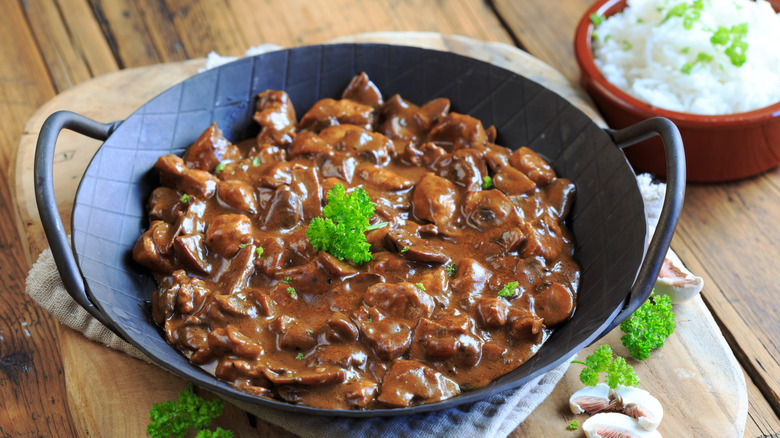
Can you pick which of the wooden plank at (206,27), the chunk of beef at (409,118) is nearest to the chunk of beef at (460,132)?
the chunk of beef at (409,118)

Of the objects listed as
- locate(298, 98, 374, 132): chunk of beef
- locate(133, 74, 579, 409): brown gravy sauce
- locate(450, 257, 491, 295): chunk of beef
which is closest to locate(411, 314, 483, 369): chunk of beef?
locate(133, 74, 579, 409): brown gravy sauce

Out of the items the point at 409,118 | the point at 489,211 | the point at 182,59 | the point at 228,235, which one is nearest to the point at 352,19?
the point at 182,59

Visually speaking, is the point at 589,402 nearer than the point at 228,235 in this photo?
Yes

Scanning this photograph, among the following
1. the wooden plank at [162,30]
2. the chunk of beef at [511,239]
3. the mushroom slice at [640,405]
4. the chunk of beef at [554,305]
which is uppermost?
the wooden plank at [162,30]

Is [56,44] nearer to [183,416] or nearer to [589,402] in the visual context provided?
[183,416]

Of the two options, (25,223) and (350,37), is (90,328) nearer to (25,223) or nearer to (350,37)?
(25,223)

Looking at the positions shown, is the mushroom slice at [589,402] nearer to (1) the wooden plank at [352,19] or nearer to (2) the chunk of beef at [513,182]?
(2) the chunk of beef at [513,182]

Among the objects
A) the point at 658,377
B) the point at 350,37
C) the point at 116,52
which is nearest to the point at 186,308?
the point at 658,377
